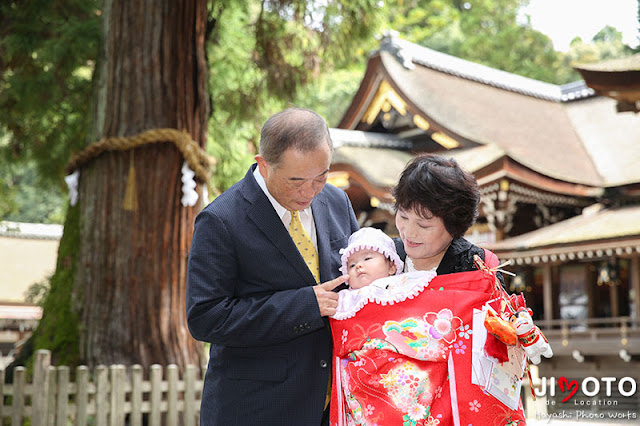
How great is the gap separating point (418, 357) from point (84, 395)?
157 inches

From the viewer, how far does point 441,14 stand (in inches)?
1320

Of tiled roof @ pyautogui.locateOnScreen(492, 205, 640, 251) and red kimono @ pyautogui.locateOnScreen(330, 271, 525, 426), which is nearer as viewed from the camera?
red kimono @ pyautogui.locateOnScreen(330, 271, 525, 426)

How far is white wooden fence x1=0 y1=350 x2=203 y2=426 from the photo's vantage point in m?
5.54

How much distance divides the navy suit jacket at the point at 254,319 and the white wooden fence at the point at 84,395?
10.7 feet

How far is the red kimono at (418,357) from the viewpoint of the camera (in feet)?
7.54

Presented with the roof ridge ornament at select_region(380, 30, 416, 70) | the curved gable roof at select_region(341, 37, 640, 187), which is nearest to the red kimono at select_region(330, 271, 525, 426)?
the curved gable roof at select_region(341, 37, 640, 187)

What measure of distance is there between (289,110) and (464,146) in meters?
12.7

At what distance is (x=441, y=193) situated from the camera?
2420 millimetres

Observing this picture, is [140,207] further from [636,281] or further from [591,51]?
[591,51]

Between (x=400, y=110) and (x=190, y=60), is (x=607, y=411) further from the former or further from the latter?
(x=190, y=60)

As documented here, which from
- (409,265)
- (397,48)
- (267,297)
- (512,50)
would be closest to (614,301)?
(397,48)

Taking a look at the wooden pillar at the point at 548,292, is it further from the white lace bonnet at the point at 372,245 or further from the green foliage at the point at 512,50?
the green foliage at the point at 512,50

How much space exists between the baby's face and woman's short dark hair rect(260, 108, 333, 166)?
0.41m

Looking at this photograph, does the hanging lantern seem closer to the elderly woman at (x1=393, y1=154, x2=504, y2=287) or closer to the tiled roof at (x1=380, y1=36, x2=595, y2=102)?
the tiled roof at (x1=380, y1=36, x2=595, y2=102)
